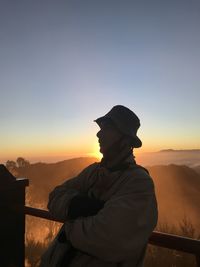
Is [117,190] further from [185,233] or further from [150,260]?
[185,233]

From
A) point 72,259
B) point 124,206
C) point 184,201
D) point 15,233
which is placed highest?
point 124,206

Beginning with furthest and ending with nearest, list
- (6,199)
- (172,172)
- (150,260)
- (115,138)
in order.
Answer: (172,172)
(150,260)
(6,199)
(115,138)

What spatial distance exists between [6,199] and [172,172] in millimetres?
70924

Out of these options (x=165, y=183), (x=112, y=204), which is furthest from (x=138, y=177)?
(x=165, y=183)

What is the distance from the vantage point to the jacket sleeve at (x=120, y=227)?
1.94m

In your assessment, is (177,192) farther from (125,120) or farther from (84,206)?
(84,206)

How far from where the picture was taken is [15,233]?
373cm

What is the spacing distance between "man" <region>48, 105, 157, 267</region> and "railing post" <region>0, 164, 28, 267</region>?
121 centimetres

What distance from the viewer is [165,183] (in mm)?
63094

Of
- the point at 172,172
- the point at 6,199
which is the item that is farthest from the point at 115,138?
the point at 172,172

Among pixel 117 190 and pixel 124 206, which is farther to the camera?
pixel 117 190

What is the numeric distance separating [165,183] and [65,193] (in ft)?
206

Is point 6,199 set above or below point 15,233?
above

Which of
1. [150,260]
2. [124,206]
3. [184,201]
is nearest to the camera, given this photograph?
[124,206]
